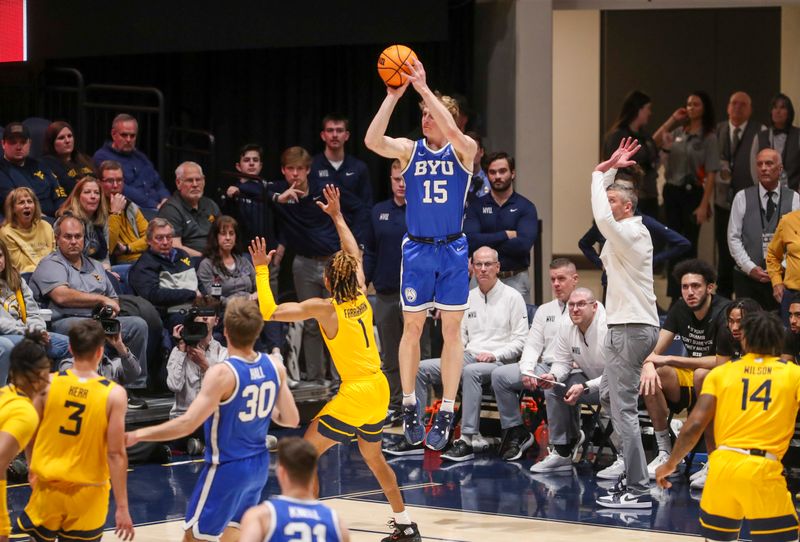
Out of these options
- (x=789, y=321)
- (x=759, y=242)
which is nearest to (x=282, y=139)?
(x=759, y=242)

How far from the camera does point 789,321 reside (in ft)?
31.4

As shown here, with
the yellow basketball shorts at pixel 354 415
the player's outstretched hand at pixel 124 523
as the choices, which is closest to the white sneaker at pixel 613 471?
the yellow basketball shorts at pixel 354 415

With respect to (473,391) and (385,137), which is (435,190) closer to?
(385,137)

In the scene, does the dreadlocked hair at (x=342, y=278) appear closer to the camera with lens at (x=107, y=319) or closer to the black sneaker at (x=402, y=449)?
the camera with lens at (x=107, y=319)

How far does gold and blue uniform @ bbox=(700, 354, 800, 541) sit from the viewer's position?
584 cm

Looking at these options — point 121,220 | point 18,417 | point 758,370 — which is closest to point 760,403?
point 758,370

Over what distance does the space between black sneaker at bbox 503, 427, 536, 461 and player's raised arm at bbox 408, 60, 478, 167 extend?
279 centimetres

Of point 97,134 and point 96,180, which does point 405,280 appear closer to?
point 96,180

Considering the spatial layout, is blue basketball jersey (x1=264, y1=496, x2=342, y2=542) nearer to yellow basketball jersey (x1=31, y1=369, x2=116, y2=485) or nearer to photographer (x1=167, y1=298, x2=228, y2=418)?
yellow basketball jersey (x1=31, y1=369, x2=116, y2=485)

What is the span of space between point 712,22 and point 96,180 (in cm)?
920

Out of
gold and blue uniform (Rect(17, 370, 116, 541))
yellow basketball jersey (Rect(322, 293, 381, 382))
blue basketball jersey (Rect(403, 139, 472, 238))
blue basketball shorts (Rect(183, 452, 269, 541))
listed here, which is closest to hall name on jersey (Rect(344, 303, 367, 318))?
yellow basketball jersey (Rect(322, 293, 381, 382))

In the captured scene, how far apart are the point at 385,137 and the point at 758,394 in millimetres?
2826

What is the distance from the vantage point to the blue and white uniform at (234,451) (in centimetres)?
577

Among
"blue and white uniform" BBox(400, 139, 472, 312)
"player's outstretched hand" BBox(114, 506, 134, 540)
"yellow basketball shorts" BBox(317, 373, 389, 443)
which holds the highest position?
"blue and white uniform" BBox(400, 139, 472, 312)
